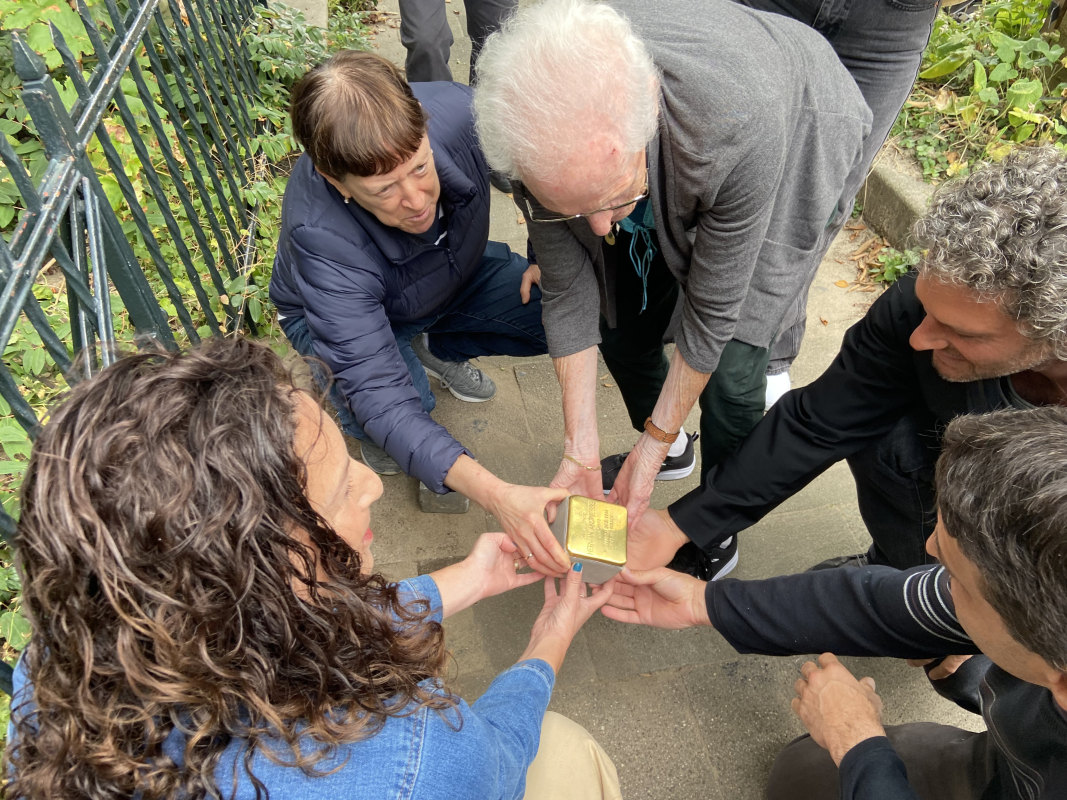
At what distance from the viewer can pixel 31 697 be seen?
1134mm

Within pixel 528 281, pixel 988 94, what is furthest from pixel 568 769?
pixel 988 94

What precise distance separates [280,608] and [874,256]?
3736mm

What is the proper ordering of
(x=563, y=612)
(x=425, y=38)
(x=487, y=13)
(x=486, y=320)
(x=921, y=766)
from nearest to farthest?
(x=921, y=766)
(x=563, y=612)
(x=486, y=320)
(x=487, y=13)
(x=425, y=38)

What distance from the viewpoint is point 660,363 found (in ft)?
8.88

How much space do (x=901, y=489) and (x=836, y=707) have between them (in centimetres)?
70

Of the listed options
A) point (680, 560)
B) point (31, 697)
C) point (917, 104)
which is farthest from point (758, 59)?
point (917, 104)

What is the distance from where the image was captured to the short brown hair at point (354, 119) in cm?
195

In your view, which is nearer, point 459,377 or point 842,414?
point 842,414

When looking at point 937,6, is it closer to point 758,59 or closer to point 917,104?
point 758,59

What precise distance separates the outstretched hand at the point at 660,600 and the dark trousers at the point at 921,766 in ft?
1.40

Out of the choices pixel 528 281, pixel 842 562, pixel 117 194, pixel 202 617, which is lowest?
pixel 842 562

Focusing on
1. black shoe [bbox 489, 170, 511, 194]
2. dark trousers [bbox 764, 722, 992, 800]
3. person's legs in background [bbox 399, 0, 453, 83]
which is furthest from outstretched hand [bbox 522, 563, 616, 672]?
person's legs in background [bbox 399, 0, 453, 83]

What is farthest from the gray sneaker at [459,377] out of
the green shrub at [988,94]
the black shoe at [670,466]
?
the green shrub at [988,94]

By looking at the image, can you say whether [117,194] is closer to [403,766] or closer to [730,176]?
[730,176]
